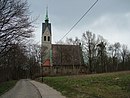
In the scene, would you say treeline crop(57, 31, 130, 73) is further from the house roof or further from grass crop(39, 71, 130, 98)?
grass crop(39, 71, 130, 98)

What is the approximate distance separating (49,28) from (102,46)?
94.4 ft

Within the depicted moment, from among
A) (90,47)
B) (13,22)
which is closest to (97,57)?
(90,47)

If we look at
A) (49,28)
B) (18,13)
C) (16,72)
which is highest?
(49,28)

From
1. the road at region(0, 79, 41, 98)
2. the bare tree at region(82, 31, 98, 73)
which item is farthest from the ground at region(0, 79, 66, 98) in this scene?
the bare tree at region(82, 31, 98, 73)

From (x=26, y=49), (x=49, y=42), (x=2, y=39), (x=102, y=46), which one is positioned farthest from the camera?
(x=49, y=42)

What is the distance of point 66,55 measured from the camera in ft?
290

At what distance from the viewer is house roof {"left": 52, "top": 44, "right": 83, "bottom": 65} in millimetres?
87250

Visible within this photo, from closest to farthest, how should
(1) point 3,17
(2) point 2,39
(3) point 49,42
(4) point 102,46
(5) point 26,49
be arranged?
(1) point 3,17 < (2) point 2,39 < (5) point 26,49 < (4) point 102,46 < (3) point 49,42

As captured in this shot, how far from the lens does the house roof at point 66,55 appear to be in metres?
87.2

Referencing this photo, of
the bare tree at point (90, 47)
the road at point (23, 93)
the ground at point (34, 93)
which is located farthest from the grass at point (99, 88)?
the bare tree at point (90, 47)

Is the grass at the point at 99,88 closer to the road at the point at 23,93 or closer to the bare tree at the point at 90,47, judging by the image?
the road at the point at 23,93

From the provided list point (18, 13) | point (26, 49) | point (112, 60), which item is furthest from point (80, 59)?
point (18, 13)

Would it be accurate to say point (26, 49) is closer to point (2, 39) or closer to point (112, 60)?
point (2, 39)

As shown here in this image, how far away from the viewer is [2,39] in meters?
30.6
